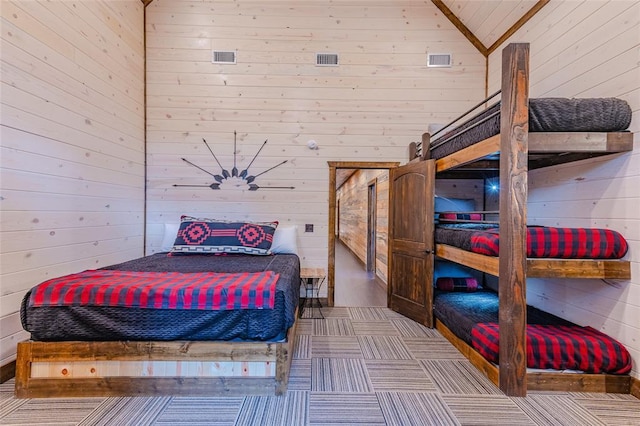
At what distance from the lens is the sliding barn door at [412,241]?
3.27m

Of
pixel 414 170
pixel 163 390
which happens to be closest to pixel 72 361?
pixel 163 390

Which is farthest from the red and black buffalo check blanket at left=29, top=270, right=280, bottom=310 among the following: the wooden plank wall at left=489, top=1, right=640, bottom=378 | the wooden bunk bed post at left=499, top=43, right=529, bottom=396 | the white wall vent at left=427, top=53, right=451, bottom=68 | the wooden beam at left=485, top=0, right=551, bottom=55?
the wooden beam at left=485, top=0, right=551, bottom=55

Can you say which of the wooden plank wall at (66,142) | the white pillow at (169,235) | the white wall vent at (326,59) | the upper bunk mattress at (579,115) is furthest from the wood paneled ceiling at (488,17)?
the white pillow at (169,235)

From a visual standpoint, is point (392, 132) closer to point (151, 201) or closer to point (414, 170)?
point (414, 170)

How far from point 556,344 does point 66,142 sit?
13.7ft

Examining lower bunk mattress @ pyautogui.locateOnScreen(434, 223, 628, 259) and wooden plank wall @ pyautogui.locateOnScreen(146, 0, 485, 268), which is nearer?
lower bunk mattress @ pyautogui.locateOnScreen(434, 223, 628, 259)

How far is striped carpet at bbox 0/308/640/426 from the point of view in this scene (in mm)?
1783

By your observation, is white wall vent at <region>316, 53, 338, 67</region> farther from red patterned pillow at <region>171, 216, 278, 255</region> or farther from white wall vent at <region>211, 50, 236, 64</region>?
red patterned pillow at <region>171, 216, 278, 255</region>

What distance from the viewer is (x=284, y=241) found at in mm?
3639

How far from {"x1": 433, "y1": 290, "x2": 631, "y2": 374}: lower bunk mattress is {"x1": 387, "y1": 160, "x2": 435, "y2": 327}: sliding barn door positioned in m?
0.67

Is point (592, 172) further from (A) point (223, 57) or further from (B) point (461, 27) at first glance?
(A) point (223, 57)

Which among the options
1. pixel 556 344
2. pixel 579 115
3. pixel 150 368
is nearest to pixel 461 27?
pixel 579 115

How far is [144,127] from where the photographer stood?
388cm

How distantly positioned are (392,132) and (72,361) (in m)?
3.81
